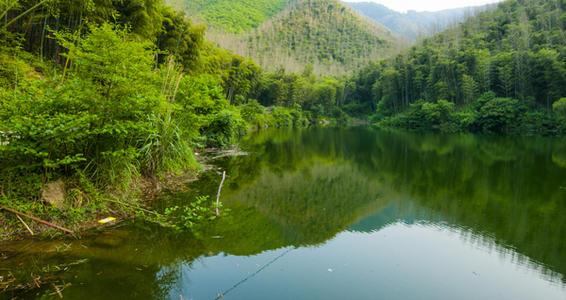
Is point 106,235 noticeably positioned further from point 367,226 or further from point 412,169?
point 412,169

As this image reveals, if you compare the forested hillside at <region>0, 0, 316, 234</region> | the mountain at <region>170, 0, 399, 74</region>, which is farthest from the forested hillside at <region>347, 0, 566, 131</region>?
the forested hillside at <region>0, 0, 316, 234</region>

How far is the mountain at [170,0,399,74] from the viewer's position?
6788 cm

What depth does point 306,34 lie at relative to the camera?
84.8 m

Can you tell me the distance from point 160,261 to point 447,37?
52.6 meters

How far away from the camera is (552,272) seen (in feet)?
11.0

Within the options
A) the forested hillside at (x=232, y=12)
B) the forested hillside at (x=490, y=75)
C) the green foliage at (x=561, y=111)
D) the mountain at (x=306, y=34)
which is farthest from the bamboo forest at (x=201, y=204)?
the forested hillside at (x=232, y=12)

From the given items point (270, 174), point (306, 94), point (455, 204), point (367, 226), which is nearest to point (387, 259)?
point (367, 226)

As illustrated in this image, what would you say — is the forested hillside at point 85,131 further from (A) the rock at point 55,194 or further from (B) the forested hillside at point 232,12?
(B) the forested hillside at point 232,12

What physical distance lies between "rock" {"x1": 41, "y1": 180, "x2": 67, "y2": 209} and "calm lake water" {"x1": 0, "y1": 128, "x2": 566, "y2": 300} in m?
0.49

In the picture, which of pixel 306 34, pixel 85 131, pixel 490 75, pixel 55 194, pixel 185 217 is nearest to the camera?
pixel 85 131

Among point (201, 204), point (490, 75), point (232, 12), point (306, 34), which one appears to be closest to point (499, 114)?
point (490, 75)

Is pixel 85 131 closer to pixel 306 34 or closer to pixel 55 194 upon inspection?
pixel 55 194

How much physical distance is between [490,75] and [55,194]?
4133 cm

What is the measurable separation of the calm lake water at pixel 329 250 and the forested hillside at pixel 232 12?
65909mm
